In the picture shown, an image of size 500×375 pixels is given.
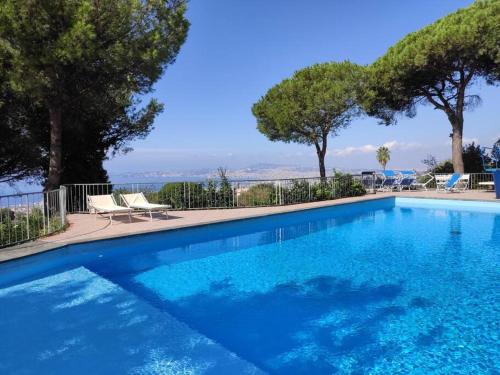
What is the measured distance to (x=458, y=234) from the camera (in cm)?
814

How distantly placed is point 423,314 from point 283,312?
1.57m

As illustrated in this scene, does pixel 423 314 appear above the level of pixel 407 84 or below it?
below

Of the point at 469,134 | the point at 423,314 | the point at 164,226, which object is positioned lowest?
the point at 423,314

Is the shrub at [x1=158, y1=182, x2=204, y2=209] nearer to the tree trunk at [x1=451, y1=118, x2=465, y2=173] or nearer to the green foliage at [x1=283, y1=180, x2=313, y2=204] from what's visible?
the green foliage at [x1=283, y1=180, x2=313, y2=204]

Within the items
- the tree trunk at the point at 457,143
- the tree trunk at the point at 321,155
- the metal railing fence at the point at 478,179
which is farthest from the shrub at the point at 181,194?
the tree trunk at the point at 457,143

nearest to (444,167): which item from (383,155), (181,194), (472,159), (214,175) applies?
(472,159)

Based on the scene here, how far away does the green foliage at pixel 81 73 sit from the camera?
8.20 m

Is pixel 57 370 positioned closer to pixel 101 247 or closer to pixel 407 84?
pixel 101 247

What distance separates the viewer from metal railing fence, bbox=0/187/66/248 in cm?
586

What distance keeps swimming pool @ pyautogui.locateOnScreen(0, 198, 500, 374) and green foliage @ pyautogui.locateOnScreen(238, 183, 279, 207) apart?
4029mm

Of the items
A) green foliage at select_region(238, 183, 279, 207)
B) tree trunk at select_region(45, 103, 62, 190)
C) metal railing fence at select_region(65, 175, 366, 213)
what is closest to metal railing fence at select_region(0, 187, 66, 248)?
tree trunk at select_region(45, 103, 62, 190)

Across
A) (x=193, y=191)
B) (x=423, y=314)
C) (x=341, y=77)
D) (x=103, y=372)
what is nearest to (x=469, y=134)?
(x=341, y=77)

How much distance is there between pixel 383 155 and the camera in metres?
27.5

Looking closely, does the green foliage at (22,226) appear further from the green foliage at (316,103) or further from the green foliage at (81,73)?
the green foliage at (316,103)
